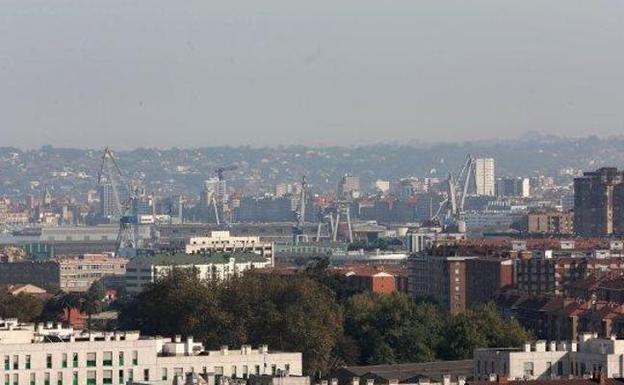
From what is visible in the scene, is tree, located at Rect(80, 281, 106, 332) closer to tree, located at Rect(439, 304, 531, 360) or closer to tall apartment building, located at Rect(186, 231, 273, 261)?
tree, located at Rect(439, 304, 531, 360)

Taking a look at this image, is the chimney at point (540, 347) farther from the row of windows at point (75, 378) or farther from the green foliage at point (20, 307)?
the green foliage at point (20, 307)

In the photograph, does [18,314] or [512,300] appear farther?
[512,300]

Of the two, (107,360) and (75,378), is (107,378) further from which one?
(75,378)

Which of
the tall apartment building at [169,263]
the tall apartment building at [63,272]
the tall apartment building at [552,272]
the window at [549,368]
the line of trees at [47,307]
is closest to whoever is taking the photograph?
the window at [549,368]

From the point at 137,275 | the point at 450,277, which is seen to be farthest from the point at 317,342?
the point at 137,275

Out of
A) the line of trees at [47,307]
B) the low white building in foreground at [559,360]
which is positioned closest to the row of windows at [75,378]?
the low white building in foreground at [559,360]

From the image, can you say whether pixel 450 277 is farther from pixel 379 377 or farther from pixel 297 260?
pixel 379 377

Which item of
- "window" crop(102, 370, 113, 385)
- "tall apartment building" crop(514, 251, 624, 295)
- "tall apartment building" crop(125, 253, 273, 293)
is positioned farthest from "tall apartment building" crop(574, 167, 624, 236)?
"window" crop(102, 370, 113, 385)
